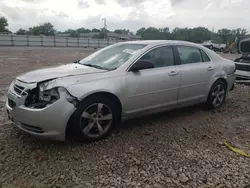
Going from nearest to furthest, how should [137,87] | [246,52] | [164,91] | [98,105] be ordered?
1. [98,105]
2. [137,87]
3. [164,91]
4. [246,52]

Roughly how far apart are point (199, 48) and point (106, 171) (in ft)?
10.3

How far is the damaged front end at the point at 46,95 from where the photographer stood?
9.32ft

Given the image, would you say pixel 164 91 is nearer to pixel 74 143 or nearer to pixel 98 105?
pixel 98 105

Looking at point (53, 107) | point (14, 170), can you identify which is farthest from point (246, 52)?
point (14, 170)

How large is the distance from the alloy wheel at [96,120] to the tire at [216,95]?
2375mm

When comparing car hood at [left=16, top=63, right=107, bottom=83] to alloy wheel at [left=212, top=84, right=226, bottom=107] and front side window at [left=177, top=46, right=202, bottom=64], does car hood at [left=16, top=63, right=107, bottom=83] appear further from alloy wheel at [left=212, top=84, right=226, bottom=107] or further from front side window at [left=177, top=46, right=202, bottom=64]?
alloy wheel at [left=212, top=84, right=226, bottom=107]

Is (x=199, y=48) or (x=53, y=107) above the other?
(x=199, y=48)

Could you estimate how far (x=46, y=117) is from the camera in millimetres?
2771

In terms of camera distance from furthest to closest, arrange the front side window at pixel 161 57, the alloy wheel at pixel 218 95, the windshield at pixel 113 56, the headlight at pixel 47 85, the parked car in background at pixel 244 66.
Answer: the parked car in background at pixel 244 66, the alloy wheel at pixel 218 95, the front side window at pixel 161 57, the windshield at pixel 113 56, the headlight at pixel 47 85

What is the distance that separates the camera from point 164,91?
3.78 metres

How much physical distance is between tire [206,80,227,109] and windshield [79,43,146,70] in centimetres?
183

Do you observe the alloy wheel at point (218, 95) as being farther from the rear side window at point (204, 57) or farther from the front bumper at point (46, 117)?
the front bumper at point (46, 117)

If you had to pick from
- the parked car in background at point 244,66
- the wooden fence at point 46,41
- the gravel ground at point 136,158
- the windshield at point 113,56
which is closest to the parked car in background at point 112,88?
the windshield at point 113,56

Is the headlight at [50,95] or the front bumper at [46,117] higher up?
the headlight at [50,95]
